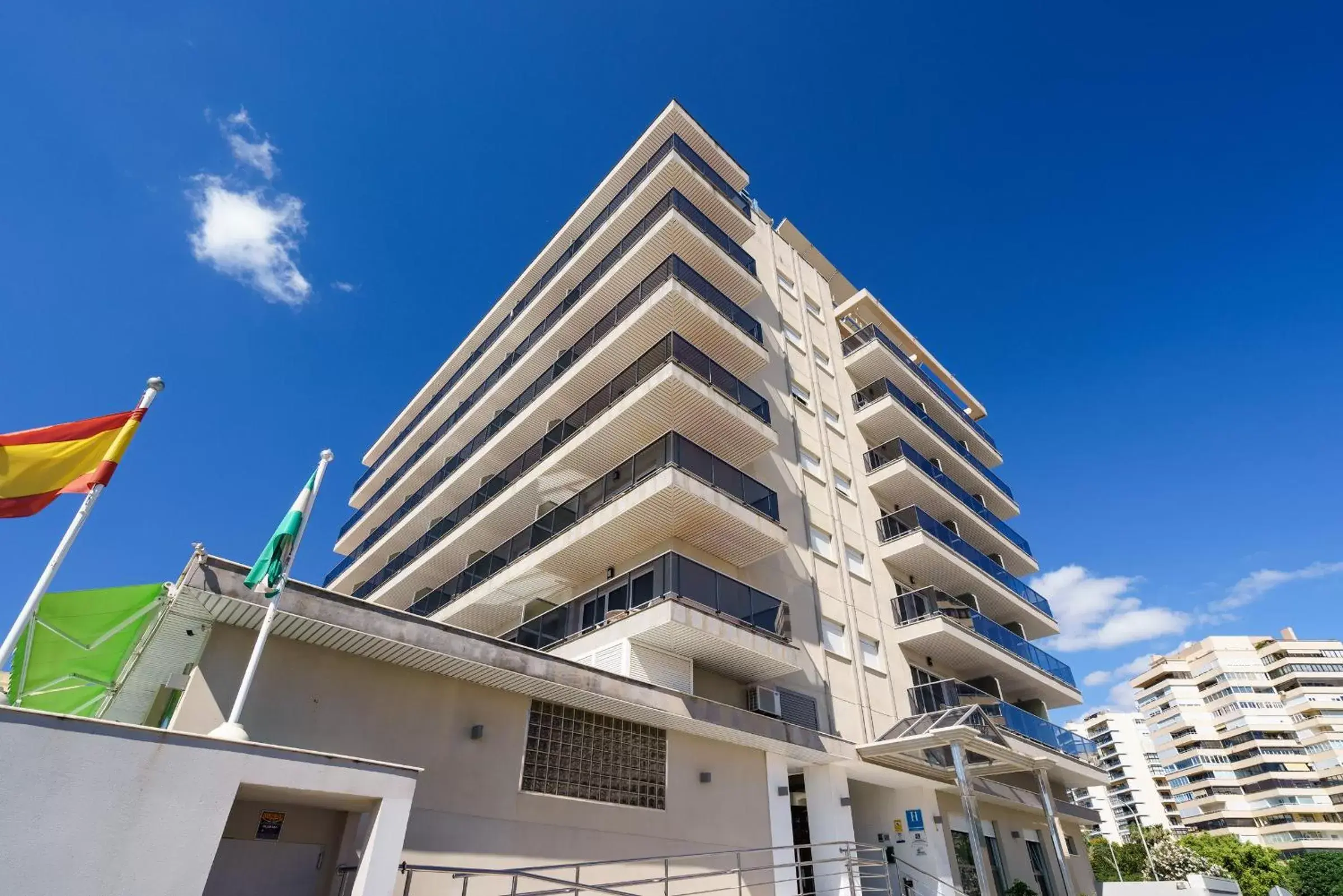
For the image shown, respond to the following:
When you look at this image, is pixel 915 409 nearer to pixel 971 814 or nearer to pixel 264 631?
pixel 971 814

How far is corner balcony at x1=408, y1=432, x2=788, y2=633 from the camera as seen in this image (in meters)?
15.2

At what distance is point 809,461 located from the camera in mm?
22109

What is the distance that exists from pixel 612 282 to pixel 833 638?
1284cm

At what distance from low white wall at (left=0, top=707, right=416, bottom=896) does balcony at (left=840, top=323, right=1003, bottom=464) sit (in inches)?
1005

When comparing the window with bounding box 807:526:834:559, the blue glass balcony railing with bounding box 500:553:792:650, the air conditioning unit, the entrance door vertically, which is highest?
the window with bounding box 807:526:834:559

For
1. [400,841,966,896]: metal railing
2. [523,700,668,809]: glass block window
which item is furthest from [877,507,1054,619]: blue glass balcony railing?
[523,700,668,809]: glass block window

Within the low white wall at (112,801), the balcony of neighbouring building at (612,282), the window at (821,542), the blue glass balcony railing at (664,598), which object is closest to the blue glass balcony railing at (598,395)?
the balcony of neighbouring building at (612,282)

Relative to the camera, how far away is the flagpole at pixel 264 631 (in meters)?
6.60

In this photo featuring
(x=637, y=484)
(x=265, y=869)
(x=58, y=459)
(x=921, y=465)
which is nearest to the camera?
(x=58, y=459)

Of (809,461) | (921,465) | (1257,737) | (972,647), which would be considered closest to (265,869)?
(809,461)

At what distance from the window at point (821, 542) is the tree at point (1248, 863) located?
37302 mm

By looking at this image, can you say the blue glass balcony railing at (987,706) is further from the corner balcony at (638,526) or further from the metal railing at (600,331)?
the metal railing at (600,331)

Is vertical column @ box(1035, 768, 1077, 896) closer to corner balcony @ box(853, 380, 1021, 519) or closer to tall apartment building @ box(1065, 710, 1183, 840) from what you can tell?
corner balcony @ box(853, 380, 1021, 519)

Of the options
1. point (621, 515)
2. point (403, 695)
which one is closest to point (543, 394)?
point (621, 515)
